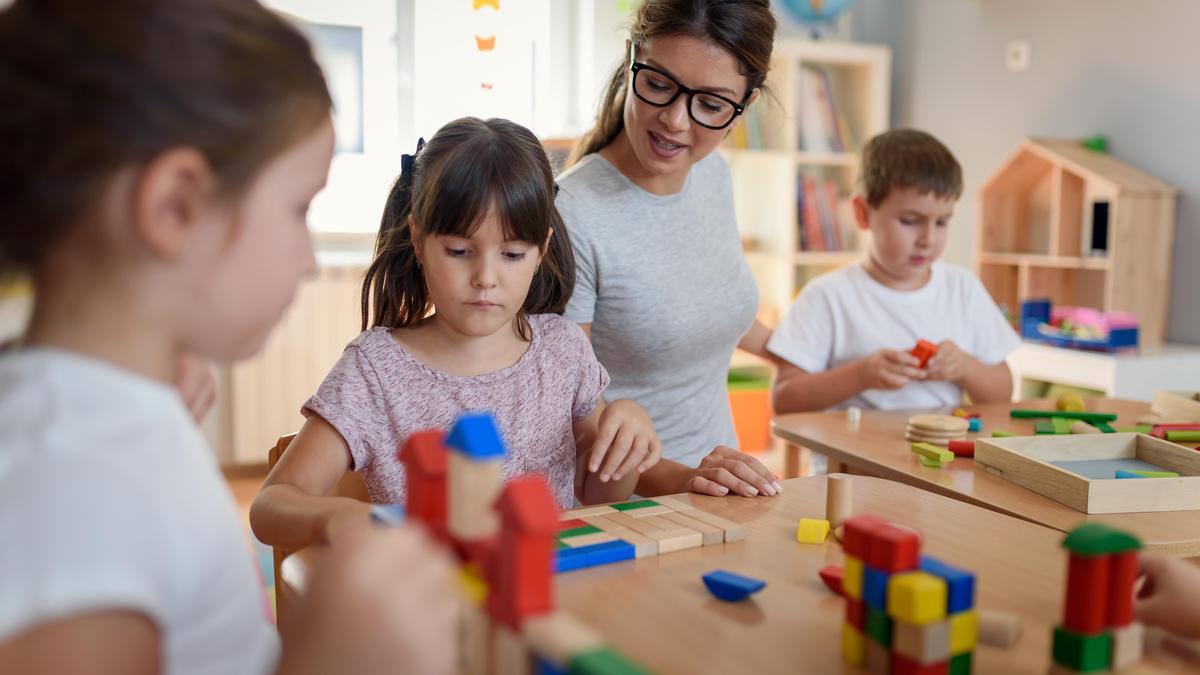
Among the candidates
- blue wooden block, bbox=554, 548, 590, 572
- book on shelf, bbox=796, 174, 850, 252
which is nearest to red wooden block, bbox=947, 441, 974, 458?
blue wooden block, bbox=554, 548, 590, 572

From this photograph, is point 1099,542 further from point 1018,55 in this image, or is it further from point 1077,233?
point 1018,55

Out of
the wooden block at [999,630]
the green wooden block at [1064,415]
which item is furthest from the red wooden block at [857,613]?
the green wooden block at [1064,415]

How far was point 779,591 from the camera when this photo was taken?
36.9 inches

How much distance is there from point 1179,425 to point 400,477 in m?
1.26

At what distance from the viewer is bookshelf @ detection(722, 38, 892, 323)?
432 cm

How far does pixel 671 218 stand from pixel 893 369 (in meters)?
0.57

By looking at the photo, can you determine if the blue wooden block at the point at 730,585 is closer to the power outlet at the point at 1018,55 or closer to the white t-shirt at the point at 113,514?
the white t-shirt at the point at 113,514

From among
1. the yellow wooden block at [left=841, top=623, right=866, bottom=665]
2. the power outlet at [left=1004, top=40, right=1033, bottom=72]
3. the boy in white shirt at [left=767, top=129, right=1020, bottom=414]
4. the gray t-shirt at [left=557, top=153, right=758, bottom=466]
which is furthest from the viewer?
the power outlet at [left=1004, top=40, right=1033, bottom=72]

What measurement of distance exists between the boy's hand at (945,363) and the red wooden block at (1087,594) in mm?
1370

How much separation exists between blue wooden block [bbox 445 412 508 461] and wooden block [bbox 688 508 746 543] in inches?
18.4

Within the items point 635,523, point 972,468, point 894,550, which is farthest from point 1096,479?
point 894,550

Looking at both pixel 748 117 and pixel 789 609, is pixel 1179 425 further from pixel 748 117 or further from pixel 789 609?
pixel 748 117

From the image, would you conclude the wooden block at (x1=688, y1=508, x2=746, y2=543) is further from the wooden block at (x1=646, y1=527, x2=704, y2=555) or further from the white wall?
the white wall

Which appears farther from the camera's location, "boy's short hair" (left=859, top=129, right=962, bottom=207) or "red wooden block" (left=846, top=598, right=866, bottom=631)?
"boy's short hair" (left=859, top=129, right=962, bottom=207)
